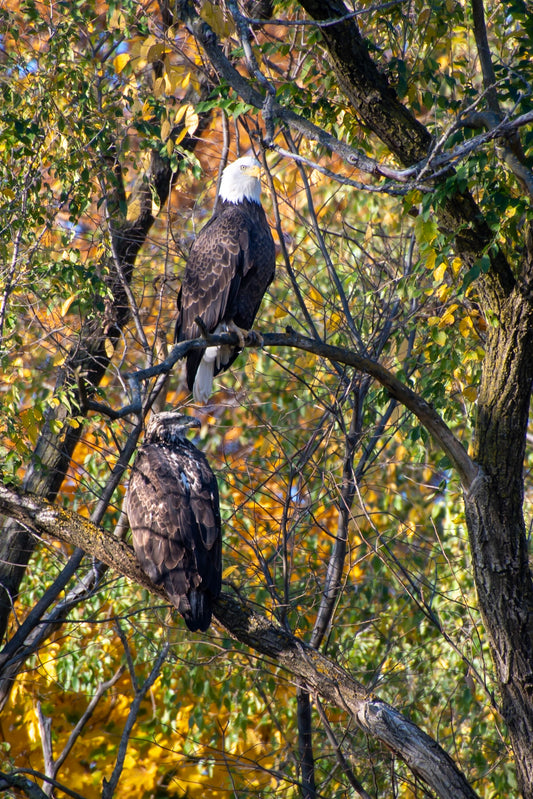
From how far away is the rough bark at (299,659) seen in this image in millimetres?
2678

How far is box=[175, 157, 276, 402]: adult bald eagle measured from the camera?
4.82 metres

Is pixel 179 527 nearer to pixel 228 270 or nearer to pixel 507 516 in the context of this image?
pixel 507 516

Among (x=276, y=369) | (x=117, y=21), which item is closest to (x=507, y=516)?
(x=117, y=21)

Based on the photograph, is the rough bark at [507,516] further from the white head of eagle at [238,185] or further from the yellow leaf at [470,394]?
the white head of eagle at [238,185]

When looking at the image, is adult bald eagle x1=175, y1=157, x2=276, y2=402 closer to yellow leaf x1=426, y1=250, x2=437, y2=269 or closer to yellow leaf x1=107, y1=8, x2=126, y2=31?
yellow leaf x1=107, y1=8, x2=126, y2=31

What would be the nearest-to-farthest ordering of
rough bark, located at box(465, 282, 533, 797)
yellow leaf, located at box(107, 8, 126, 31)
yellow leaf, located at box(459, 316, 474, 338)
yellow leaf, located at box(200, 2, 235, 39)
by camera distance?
rough bark, located at box(465, 282, 533, 797) → yellow leaf, located at box(200, 2, 235, 39) → yellow leaf, located at box(459, 316, 474, 338) → yellow leaf, located at box(107, 8, 126, 31)

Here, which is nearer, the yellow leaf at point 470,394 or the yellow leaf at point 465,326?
the yellow leaf at point 465,326

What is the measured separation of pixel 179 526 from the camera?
3553 mm

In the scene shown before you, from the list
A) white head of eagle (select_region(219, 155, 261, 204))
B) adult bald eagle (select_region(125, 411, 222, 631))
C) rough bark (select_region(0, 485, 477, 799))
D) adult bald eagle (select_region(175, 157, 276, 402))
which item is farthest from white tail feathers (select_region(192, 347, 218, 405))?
rough bark (select_region(0, 485, 477, 799))

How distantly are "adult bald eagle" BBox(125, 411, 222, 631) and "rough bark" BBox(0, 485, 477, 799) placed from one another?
72 mm

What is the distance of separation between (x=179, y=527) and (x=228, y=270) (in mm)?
1803

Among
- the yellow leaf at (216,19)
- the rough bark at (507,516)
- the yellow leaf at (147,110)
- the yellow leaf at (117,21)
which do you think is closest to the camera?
the rough bark at (507,516)

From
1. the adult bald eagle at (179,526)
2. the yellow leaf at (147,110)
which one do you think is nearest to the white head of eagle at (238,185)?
the yellow leaf at (147,110)

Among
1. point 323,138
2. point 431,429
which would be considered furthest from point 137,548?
point 323,138
